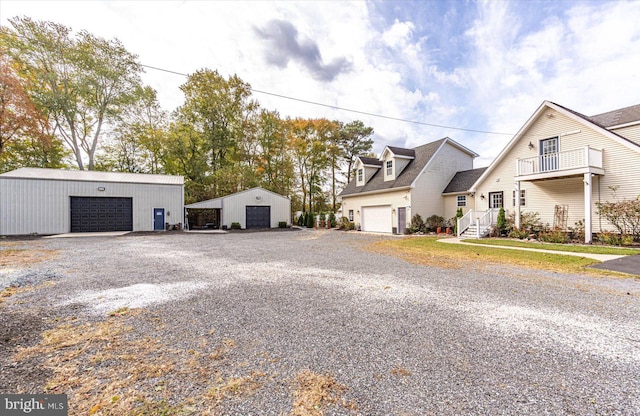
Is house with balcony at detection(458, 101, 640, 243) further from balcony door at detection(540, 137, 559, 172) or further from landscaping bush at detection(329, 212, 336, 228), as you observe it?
landscaping bush at detection(329, 212, 336, 228)

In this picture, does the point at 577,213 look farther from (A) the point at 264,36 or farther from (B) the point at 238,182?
(B) the point at 238,182

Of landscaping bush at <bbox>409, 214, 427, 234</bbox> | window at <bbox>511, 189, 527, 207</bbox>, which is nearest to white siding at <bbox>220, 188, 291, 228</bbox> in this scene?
landscaping bush at <bbox>409, 214, 427, 234</bbox>

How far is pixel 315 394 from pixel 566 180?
17239 mm

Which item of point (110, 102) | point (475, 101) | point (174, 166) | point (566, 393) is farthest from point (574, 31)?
point (110, 102)

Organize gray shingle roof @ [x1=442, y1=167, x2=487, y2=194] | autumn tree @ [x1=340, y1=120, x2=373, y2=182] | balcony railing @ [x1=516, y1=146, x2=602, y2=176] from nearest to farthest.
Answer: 1. balcony railing @ [x1=516, y1=146, x2=602, y2=176]
2. gray shingle roof @ [x1=442, y1=167, x2=487, y2=194]
3. autumn tree @ [x1=340, y1=120, x2=373, y2=182]

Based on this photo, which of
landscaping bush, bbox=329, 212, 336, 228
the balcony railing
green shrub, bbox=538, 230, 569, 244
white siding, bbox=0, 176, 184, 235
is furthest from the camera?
landscaping bush, bbox=329, 212, 336, 228

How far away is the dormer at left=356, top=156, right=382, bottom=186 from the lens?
80.1 ft

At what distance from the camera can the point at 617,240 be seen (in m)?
10.9

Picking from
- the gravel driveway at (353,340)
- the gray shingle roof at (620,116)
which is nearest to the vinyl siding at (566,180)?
the gray shingle roof at (620,116)

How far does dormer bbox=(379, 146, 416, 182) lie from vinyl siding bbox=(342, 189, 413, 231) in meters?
1.71

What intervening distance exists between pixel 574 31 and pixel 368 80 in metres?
9.32

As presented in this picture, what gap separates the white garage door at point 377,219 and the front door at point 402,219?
1089mm

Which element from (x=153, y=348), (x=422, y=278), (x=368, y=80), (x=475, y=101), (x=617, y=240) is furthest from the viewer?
(x=475, y=101)

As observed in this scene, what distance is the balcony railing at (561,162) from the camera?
11953mm
